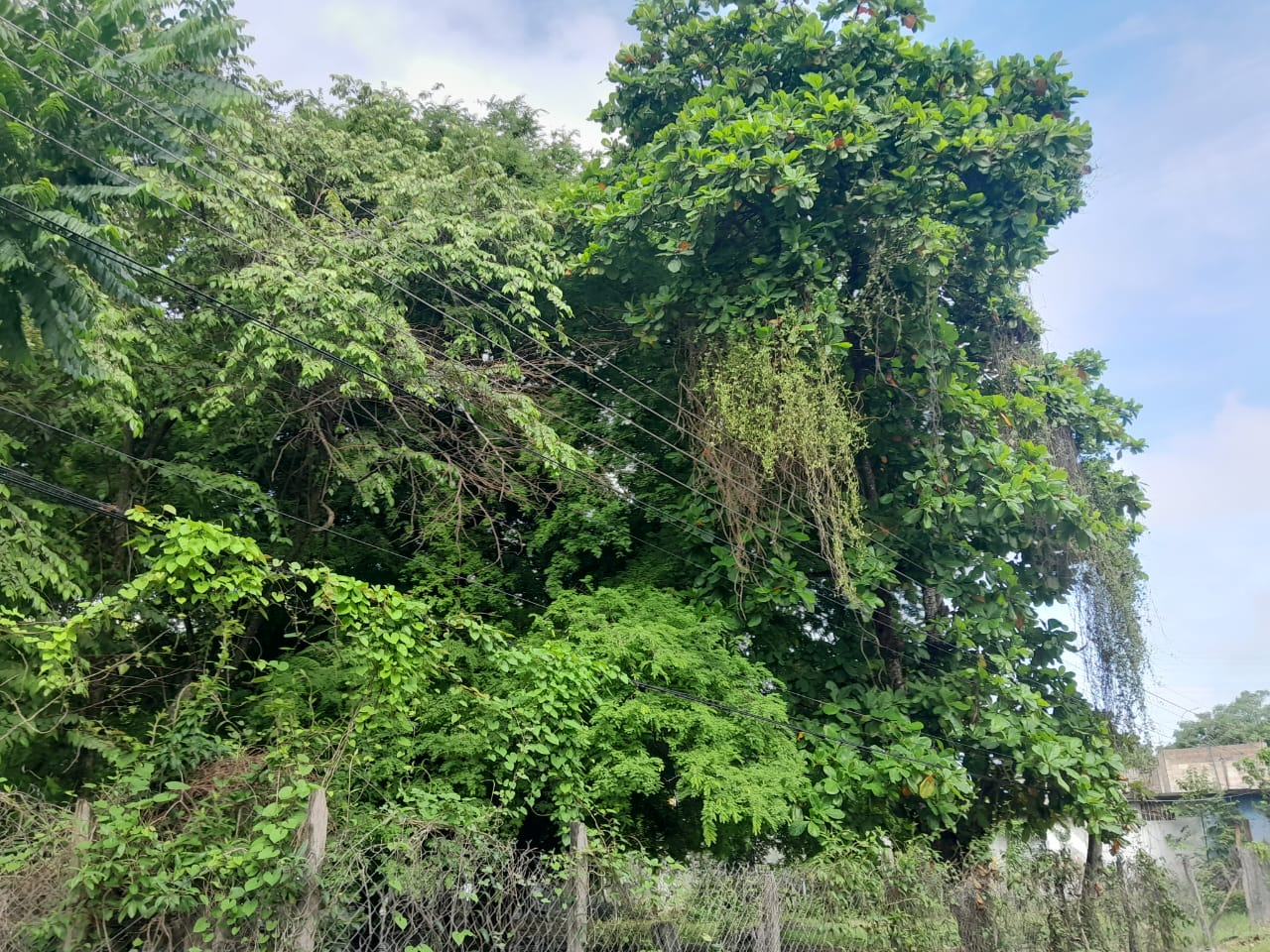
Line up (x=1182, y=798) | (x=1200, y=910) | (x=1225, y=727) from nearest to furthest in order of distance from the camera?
(x=1200, y=910) → (x=1182, y=798) → (x=1225, y=727)

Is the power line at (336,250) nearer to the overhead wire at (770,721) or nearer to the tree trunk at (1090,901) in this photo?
the overhead wire at (770,721)

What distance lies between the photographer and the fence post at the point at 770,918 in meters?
5.44

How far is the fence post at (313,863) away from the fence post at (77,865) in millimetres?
1024

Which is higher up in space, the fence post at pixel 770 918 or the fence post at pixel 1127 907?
the fence post at pixel 770 918

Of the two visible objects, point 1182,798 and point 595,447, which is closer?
point 595,447

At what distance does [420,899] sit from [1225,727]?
55.9 metres

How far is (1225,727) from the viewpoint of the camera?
4694cm

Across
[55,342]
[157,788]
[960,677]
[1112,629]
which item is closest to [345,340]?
[55,342]

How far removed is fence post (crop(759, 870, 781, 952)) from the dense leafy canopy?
1006mm

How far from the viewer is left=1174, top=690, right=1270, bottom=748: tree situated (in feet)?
143

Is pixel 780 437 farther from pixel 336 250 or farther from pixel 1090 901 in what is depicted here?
pixel 1090 901

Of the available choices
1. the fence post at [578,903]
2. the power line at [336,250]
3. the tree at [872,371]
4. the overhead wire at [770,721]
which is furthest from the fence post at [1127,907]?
the fence post at [578,903]

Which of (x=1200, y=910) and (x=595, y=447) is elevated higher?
(x=595, y=447)

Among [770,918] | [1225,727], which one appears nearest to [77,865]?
[770,918]
